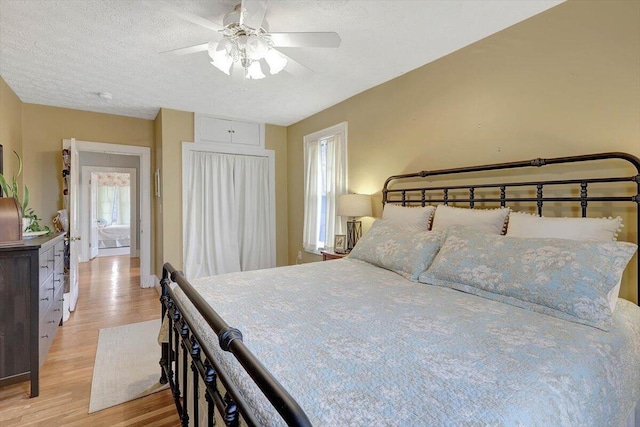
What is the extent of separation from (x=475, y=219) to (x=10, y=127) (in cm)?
454

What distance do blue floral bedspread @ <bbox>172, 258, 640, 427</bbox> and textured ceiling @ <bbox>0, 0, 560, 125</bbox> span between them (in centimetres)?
179

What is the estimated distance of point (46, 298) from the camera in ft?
7.93

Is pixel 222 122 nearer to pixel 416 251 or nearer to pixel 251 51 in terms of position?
pixel 251 51

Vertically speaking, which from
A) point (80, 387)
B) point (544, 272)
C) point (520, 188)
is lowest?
point (80, 387)

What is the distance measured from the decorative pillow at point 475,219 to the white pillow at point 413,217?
104mm

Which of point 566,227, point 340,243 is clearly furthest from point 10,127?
point 566,227

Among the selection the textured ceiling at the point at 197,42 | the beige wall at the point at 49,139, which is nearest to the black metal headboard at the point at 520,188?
→ the textured ceiling at the point at 197,42

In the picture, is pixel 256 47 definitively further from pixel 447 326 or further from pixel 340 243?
pixel 340 243

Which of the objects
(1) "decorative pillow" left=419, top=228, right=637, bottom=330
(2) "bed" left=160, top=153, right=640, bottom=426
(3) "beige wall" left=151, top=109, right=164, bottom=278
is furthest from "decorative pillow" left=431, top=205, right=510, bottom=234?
(3) "beige wall" left=151, top=109, right=164, bottom=278

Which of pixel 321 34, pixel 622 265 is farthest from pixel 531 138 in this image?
pixel 321 34

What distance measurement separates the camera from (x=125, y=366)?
241cm

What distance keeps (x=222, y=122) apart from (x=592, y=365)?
4.49 metres

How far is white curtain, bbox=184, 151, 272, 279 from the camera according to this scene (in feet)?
14.0

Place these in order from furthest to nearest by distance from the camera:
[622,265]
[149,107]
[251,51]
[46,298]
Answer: [149,107]
[46,298]
[251,51]
[622,265]
